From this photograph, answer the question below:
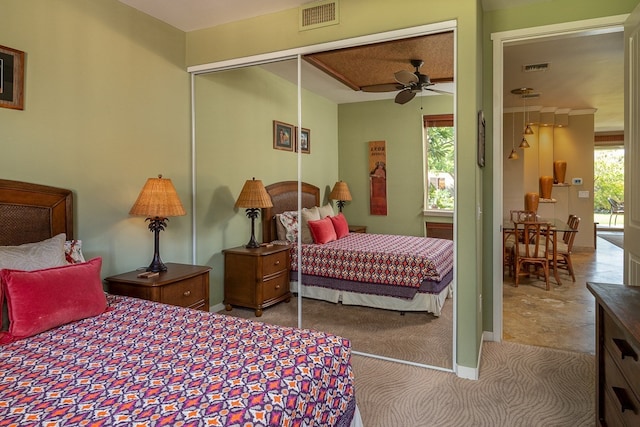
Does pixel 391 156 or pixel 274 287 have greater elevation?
pixel 391 156

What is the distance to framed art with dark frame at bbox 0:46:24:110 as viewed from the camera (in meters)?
2.33

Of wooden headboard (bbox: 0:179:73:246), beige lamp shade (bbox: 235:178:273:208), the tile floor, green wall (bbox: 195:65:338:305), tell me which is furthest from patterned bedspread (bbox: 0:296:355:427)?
the tile floor

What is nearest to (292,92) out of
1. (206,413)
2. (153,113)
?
(153,113)

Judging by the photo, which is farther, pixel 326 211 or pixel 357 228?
pixel 326 211

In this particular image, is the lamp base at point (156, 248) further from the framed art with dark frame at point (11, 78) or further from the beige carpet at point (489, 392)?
the beige carpet at point (489, 392)

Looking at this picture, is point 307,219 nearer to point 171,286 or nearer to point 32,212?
point 171,286

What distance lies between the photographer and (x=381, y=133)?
10.4 ft

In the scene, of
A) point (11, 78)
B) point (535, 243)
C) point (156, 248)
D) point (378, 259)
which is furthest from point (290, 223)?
point (535, 243)

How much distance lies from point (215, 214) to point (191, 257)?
18.6 inches

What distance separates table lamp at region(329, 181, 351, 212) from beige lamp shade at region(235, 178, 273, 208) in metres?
0.63

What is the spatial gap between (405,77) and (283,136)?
3.85 feet

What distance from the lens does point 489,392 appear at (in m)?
2.50

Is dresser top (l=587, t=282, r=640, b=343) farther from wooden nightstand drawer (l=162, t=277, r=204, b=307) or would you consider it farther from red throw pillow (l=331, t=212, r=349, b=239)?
wooden nightstand drawer (l=162, t=277, r=204, b=307)

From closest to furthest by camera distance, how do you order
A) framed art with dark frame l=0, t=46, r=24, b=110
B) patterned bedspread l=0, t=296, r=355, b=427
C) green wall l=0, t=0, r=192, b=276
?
1. patterned bedspread l=0, t=296, r=355, b=427
2. framed art with dark frame l=0, t=46, r=24, b=110
3. green wall l=0, t=0, r=192, b=276
